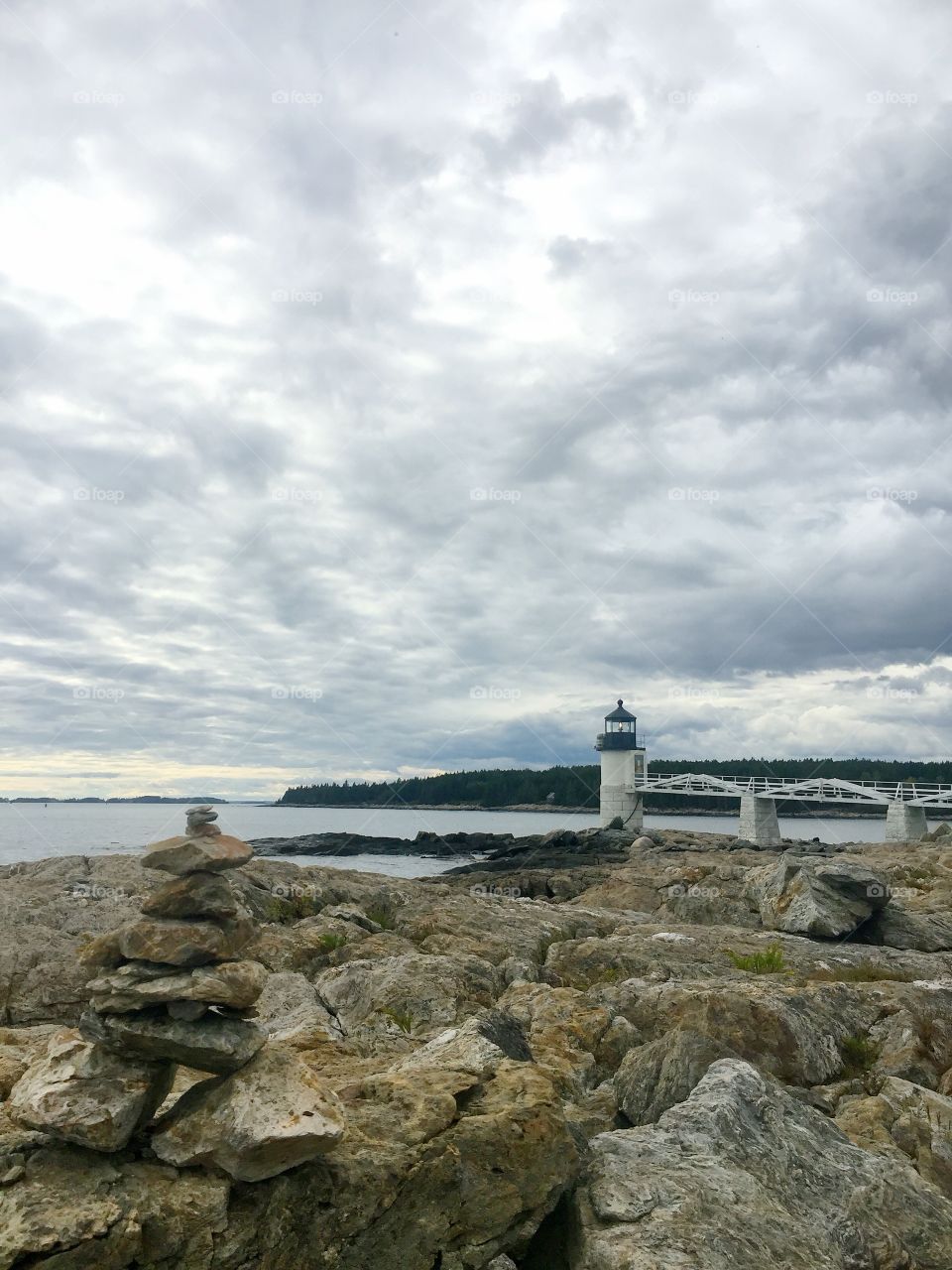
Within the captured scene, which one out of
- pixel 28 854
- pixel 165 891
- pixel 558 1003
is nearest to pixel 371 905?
pixel 558 1003

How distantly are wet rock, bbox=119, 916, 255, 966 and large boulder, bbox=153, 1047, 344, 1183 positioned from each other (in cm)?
98

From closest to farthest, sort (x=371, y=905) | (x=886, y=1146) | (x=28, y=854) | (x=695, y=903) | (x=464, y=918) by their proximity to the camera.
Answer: (x=886, y=1146) → (x=464, y=918) → (x=371, y=905) → (x=695, y=903) → (x=28, y=854)

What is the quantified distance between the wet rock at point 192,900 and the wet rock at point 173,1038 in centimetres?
81

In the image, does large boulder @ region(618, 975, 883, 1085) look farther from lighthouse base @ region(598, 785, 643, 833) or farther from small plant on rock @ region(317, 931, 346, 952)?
lighthouse base @ region(598, 785, 643, 833)

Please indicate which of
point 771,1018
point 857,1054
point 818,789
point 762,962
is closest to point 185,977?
point 771,1018

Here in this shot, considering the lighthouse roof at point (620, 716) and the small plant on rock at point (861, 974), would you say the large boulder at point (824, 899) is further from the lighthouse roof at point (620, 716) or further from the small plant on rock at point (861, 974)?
the lighthouse roof at point (620, 716)

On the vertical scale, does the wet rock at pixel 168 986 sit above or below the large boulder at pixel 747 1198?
above

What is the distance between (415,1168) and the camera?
6941 millimetres

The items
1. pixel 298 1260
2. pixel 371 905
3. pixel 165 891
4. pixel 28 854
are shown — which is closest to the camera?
pixel 298 1260

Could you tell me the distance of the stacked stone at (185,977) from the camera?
693 cm

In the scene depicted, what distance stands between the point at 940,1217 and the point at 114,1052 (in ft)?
23.4

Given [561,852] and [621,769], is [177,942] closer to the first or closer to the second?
[561,852]

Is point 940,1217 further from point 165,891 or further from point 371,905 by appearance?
point 371,905

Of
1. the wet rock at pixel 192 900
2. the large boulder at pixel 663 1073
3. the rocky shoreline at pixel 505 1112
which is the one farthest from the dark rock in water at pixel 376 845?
the wet rock at pixel 192 900
